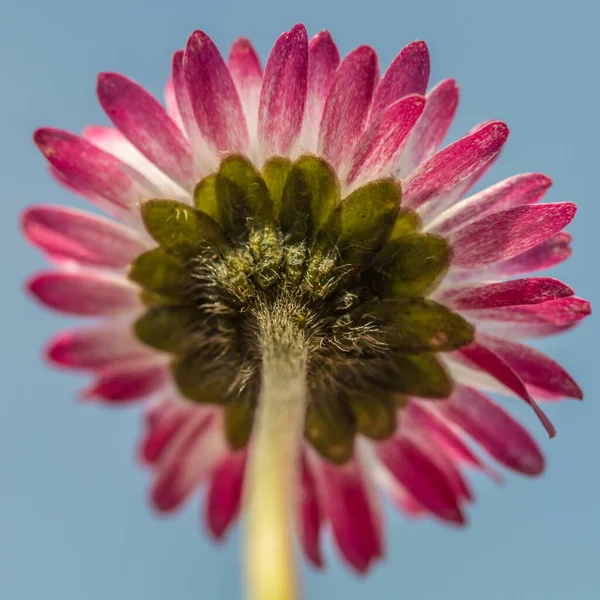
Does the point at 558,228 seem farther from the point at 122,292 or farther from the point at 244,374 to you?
the point at 122,292

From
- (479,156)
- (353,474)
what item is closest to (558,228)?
(479,156)

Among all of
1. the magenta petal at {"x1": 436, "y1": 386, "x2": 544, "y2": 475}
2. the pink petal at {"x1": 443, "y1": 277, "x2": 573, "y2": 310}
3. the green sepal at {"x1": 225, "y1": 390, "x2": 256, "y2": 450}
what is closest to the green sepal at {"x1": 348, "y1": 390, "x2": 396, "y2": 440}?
the magenta petal at {"x1": 436, "y1": 386, "x2": 544, "y2": 475}

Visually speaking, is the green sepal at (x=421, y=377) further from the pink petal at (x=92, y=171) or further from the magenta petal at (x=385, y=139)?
the pink petal at (x=92, y=171)

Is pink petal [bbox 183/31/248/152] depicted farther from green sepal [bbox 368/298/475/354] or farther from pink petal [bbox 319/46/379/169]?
green sepal [bbox 368/298/475/354]

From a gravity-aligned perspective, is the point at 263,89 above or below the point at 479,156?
below

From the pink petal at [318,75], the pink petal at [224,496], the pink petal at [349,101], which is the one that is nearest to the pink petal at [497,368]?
the pink petal at [349,101]

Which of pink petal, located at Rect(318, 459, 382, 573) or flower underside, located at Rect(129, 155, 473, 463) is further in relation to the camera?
pink petal, located at Rect(318, 459, 382, 573)
